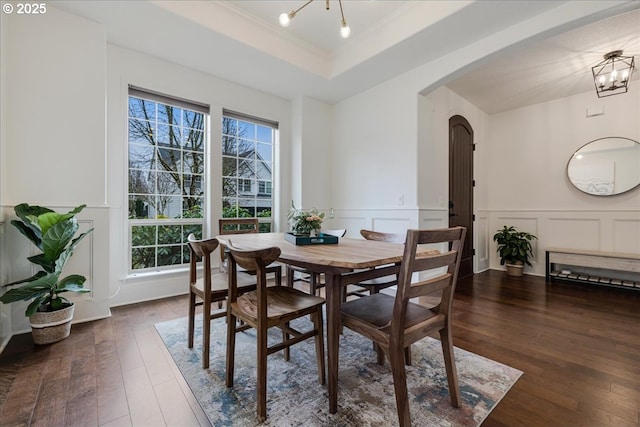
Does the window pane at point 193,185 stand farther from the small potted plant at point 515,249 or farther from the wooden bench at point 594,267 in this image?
the wooden bench at point 594,267

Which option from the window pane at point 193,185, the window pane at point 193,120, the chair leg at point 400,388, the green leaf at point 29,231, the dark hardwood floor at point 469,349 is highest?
the window pane at point 193,120

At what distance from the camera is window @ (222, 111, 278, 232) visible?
3.71 m

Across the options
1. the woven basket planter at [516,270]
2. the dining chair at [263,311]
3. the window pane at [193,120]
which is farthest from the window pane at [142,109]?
the woven basket planter at [516,270]

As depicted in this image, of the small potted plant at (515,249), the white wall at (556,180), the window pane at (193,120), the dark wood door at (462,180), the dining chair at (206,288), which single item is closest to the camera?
the dining chair at (206,288)

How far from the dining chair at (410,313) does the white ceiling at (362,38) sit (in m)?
2.29

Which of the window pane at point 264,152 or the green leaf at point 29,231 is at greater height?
the window pane at point 264,152

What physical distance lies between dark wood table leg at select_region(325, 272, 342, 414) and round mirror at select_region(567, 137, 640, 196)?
4.68m

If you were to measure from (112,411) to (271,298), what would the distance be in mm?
937

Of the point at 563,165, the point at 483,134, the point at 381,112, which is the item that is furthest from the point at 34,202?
the point at 563,165

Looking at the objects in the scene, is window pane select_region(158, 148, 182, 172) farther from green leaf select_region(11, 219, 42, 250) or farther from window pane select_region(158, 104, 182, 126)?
green leaf select_region(11, 219, 42, 250)

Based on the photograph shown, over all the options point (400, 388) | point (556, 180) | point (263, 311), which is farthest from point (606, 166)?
point (263, 311)

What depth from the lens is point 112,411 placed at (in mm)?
1350

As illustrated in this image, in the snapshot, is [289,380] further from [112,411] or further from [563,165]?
[563,165]

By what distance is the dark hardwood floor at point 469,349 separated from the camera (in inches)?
52.3
